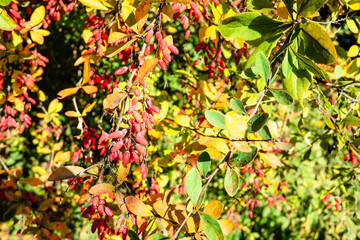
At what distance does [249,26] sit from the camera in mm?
750

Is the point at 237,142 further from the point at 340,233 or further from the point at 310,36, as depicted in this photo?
the point at 340,233

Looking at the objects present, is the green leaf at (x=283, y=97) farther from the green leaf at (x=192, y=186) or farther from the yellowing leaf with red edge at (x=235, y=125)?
the green leaf at (x=192, y=186)

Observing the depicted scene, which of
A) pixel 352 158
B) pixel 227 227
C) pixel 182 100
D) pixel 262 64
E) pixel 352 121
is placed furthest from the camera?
pixel 182 100

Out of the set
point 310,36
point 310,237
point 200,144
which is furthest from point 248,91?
point 310,237

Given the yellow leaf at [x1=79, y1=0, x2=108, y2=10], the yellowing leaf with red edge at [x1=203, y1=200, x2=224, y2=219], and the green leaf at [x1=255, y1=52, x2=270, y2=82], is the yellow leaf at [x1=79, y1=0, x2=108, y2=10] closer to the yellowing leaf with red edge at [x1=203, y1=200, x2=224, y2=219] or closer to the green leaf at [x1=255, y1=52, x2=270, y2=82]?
the green leaf at [x1=255, y1=52, x2=270, y2=82]

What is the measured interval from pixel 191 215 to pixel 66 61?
2.77m

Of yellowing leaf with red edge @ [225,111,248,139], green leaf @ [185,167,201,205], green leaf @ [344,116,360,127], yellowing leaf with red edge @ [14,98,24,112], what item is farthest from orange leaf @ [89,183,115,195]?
yellowing leaf with red edge @ [14,98,24,112]

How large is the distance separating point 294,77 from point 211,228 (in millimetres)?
466

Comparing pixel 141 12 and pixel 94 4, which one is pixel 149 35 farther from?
pixel 94 4

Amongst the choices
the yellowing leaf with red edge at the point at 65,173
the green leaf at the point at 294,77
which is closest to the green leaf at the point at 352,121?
the green leaf at the point at 294,77

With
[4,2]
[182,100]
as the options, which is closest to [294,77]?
[4,2]

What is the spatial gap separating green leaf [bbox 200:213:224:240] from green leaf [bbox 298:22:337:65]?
481 millimetres

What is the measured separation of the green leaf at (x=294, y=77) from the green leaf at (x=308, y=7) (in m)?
0.11

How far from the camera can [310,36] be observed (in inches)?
26.8
